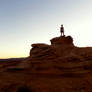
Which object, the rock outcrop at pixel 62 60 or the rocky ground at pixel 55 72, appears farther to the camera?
the rock outcrop at pixel 62 60

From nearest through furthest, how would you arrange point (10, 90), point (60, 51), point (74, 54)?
1. point (10, 90)
2. point (74, 54)
3. point (60, 51)

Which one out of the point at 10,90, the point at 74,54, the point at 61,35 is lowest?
the point at 10,90

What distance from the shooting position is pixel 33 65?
74.8ft

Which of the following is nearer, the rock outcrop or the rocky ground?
the rocky ground

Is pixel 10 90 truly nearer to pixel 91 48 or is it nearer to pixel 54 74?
pixel 54 74

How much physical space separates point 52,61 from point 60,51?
3562mm

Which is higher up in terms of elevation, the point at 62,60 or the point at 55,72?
the point at 62,60

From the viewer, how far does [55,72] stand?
803 inches

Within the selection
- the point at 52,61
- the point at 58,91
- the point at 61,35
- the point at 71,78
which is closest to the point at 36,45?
the point at 61,35

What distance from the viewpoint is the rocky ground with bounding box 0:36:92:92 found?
16.1m

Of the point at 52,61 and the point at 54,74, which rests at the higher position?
the point at 52,61

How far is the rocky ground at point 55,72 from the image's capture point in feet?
53.0

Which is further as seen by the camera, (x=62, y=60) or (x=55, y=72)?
(x=62, y=60)

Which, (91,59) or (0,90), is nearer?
(0,90)
